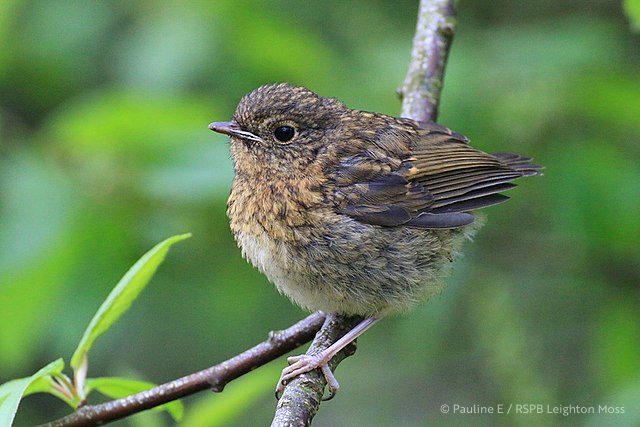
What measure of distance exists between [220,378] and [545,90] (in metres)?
2.55

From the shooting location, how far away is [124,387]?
310 cm

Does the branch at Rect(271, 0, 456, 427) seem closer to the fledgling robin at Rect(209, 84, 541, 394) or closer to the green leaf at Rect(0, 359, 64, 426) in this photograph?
the fledgling robin at Rect(209, 84, 541, 394)

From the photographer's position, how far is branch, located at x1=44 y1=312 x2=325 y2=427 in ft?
9.91

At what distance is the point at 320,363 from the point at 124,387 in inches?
26.9

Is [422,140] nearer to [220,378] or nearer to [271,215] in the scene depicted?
[271,215]

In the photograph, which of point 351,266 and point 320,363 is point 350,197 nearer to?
point 351,266

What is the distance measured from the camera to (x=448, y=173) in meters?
4.19

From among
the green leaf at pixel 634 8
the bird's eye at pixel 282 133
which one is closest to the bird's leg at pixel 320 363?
the bird's eye at pixel 282 133

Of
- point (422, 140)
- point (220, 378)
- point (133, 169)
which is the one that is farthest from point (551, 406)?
point (133, 169)

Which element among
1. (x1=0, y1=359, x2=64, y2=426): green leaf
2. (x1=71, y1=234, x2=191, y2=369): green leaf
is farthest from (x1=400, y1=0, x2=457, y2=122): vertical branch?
Result: (x1=0, y1=359, x2=64, y2=426): green leaf

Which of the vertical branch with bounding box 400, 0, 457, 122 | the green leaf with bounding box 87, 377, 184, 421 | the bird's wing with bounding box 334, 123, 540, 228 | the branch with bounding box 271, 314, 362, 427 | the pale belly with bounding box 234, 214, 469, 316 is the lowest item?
the green leaf with bounding box 87, 377, 184, 421

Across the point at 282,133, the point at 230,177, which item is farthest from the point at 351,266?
the point at 230,177

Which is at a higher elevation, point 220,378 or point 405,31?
point 405,31

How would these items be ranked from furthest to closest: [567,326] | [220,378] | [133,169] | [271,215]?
[567,326] < [133,169] < [271,215] < [220,378]
